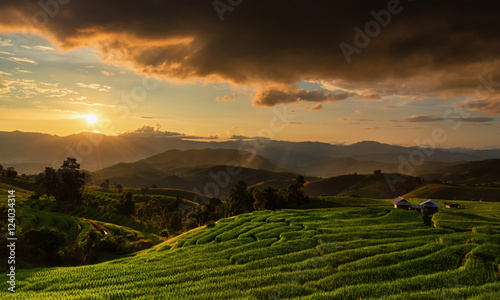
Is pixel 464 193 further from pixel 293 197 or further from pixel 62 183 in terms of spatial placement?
pixel 62 183

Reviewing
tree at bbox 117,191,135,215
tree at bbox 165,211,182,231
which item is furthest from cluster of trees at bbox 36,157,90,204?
tree at bbox 165,211,182,231

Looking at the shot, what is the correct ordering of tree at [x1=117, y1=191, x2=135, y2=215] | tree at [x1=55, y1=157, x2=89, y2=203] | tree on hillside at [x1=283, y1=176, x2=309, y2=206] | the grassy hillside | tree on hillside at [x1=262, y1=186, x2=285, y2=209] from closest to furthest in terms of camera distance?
1. tree on hillside at [x1=262, y1=186, x2=285, y2=209]
2. tree on hillside at [x1=283, y1=176, x2=309, y2=206]
3. tree at [x1=55, y1=157, x2=89, y2=203]
4. tree at [x1=117, y1=191, x2=135, y2=215]
5. the grassy hillside

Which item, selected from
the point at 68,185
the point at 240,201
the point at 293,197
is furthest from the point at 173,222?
the point at 293,197

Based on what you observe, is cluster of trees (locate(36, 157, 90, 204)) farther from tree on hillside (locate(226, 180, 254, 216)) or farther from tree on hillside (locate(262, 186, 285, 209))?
→ tree on hillside (locate(262, 186, 285, 209))

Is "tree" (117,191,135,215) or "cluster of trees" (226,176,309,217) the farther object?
"tree" (117,191,135,215)

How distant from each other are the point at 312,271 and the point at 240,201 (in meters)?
68.3

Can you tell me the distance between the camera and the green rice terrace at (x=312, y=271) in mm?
22952

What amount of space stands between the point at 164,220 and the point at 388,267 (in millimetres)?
131841

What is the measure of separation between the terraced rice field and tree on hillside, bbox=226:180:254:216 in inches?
1947

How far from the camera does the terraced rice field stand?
22891mm

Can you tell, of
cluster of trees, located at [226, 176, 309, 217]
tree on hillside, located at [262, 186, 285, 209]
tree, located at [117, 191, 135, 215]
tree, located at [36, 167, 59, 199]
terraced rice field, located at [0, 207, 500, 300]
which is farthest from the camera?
tree, located at [117, 191, 135, 215]

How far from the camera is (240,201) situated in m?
94.2

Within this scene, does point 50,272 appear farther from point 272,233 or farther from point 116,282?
point 272,233

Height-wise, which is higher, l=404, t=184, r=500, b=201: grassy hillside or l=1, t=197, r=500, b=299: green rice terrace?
l=1, t=197, r=500, b=299: green rice terrace
